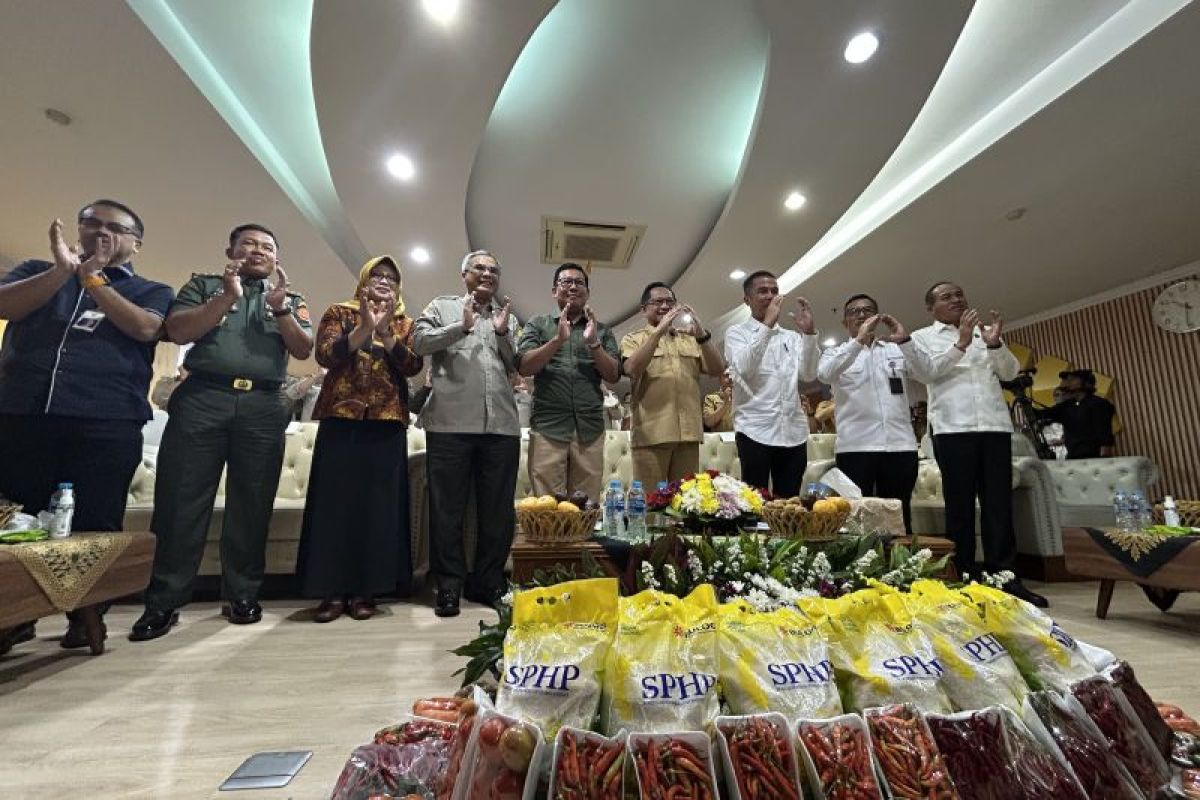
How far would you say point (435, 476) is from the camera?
7.42 ft

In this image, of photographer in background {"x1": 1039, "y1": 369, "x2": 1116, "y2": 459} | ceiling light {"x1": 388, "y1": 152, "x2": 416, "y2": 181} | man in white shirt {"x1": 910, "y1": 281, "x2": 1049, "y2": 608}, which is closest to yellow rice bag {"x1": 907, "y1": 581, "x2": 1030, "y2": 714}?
man in white shirt {"x1": 910, "y1": 281, "x2": 1049, "y2": 608}

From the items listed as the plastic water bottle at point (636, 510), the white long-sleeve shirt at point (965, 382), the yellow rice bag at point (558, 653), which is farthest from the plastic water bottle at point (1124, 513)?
the yellow rice bag at point (558, 653)

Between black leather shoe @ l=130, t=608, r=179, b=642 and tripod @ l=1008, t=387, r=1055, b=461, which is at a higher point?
tripod @ l=1008, t=387, r=1055, b=461

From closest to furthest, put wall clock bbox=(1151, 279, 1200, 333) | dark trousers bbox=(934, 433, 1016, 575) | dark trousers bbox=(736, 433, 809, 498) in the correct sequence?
dark trousers bbox=(736, 433, 809, 498) → dark trousers bbox=(934, 433, 1016, 575) → wall clock bbox=(1151, 279, 1200, 333)

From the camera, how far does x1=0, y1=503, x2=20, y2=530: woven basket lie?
4.78ft

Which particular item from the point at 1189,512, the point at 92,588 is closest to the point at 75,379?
the point at 92,588

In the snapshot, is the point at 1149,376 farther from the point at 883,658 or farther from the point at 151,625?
the point at 151,625

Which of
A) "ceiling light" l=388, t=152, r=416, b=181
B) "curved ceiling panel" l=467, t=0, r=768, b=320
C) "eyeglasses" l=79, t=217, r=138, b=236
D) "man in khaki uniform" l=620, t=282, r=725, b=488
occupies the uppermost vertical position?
"curved ceiling panel" l=467, t=0, r=768, b=320

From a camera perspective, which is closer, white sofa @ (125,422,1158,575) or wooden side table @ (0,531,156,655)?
wooden side table @ (0,531,156,655)

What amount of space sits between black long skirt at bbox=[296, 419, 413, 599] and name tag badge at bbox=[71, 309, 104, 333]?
2.49 ft

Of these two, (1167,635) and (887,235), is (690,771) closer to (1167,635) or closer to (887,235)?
(1167,635)

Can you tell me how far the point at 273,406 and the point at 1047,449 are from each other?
617cm

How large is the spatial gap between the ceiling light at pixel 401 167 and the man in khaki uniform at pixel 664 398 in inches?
91.9

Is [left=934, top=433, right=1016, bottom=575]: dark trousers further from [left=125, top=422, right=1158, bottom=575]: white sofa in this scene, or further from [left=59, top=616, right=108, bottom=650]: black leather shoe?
[left=59, top=616, right=108, bottom=650]: black leather shoe
